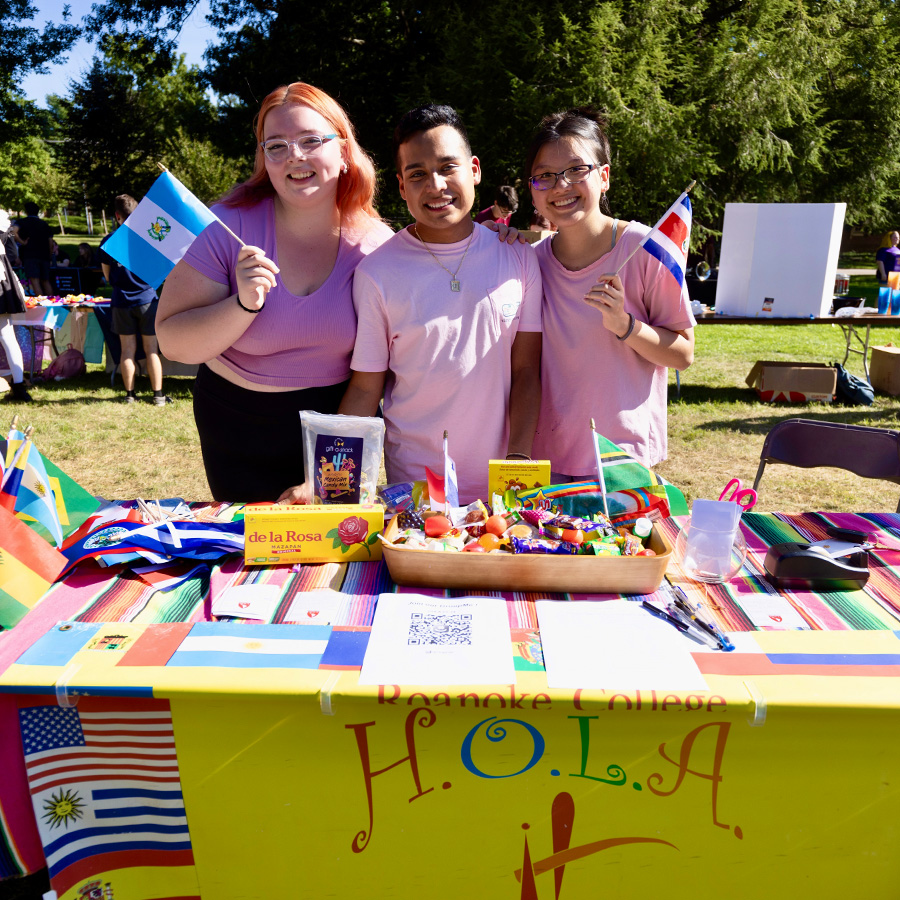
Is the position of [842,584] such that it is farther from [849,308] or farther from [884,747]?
[849,308]

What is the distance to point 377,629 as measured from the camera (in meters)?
1.51

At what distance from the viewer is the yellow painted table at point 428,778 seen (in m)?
1.36

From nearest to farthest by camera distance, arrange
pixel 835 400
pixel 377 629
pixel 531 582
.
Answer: pixel 377 629 < pixel 531 582 < pixel 835 400

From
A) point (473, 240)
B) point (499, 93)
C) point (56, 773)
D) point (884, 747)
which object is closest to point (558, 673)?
point (884, 747)

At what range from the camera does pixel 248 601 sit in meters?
1.62

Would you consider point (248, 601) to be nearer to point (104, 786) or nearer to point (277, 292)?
point (104, 786)

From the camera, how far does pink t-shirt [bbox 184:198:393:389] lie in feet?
6.84

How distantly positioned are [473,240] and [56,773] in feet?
5.59

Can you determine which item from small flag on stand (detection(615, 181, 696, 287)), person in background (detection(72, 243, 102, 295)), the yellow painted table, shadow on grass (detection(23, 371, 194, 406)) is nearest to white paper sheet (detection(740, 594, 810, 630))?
the yellow painted table

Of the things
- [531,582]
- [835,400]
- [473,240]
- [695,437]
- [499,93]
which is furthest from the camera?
[499,93]

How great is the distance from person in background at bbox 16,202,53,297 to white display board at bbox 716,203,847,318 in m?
11.9

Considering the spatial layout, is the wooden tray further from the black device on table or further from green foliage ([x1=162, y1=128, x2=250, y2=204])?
green foliage ([x1=162, y1=128, x2=250, y2=204])

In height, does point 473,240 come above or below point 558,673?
above

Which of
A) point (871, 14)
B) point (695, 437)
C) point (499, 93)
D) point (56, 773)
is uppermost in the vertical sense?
point (871, 14)
